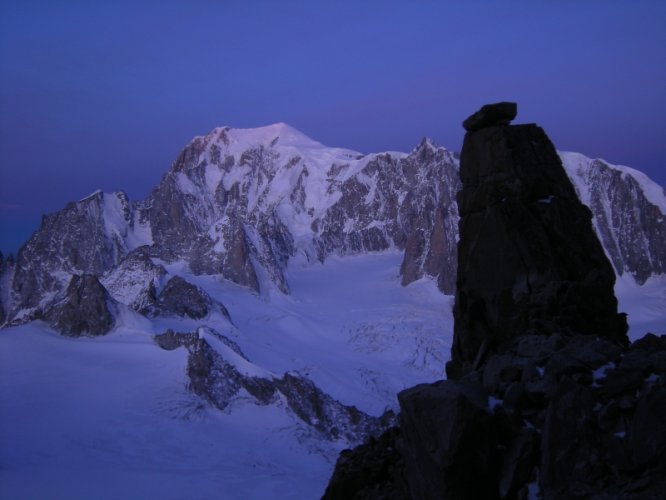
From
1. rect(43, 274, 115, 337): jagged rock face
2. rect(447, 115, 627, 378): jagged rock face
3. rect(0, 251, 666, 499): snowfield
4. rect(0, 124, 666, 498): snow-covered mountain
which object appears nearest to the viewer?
rect(447, 115, 627, 378): jagged rock face

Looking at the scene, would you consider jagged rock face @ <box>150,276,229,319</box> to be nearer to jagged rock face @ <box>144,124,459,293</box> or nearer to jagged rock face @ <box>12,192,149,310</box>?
jagged rock face @ <box>12,192,149,310</box>

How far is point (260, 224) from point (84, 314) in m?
76.8

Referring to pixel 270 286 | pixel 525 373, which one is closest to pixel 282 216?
pixel 270 286

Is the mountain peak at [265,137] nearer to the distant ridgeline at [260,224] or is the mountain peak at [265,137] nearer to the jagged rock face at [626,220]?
the distant ridgeline at [260,224]

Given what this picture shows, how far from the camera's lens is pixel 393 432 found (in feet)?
53.6

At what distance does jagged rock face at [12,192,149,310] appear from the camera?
106m

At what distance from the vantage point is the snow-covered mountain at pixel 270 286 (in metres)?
56.0

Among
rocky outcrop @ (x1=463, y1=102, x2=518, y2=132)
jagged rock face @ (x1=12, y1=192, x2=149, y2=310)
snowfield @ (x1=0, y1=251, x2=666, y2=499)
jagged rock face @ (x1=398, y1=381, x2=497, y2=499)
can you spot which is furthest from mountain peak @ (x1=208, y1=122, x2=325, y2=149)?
jagged rock face @ (x1=398, y1=381, x2=497, y2=499)

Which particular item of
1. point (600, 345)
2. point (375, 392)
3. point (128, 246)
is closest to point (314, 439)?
point (375, 392)

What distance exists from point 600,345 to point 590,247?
578 cm

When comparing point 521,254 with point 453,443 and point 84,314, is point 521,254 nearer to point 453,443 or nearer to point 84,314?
point 453,443

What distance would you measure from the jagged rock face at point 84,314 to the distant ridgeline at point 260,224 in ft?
0.38

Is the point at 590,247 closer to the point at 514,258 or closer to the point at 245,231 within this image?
the point at 514,258

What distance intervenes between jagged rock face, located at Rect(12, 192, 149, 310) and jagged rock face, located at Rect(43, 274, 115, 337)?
3972 cm
